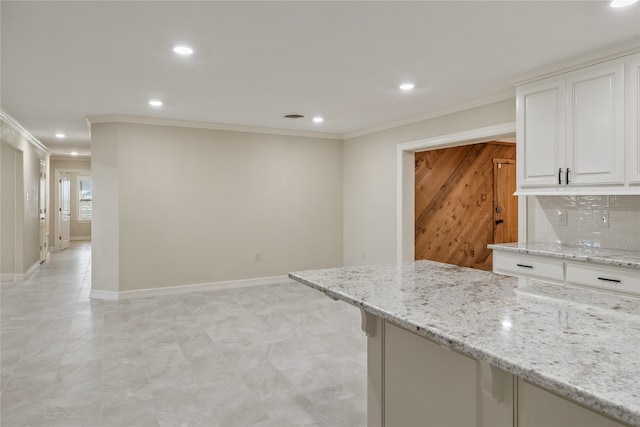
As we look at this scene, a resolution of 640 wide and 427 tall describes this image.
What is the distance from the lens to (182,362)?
10.7 ft

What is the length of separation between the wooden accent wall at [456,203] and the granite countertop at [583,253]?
110 inches

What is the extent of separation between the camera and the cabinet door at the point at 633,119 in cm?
282

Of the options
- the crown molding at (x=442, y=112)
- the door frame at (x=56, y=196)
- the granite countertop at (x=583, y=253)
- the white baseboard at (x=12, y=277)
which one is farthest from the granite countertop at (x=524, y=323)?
the door frame at (x=56, y=196)

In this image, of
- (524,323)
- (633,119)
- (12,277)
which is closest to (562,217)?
(633,119)

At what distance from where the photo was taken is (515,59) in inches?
125

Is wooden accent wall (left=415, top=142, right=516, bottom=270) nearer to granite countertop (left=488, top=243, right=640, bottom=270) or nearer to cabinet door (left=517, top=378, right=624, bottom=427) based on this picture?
granite countertop (left=488, top=243, right=640, bottom=270)

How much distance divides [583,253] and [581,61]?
144 centimetres

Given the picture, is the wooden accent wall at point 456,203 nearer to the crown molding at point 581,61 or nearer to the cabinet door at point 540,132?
the cabinet door at point 540,132

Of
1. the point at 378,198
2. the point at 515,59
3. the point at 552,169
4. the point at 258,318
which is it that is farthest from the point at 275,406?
the point at 378,198

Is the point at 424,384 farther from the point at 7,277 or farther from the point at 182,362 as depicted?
the point at 7,277

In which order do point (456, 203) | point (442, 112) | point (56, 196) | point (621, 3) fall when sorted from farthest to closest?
point (56, 196) → point (456, 203) → point (442, 112) → point (621, 3)

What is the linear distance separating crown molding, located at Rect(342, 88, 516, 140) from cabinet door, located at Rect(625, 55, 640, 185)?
3.79ft

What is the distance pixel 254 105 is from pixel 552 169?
307 cm

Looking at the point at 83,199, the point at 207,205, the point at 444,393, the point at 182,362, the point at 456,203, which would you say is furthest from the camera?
the point at 83,199
